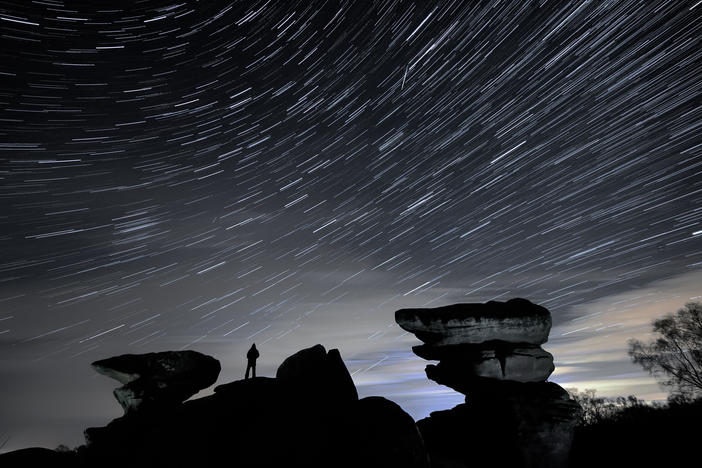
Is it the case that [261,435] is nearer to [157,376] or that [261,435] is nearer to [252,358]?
[252,358]

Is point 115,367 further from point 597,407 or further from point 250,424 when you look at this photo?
point 597,407

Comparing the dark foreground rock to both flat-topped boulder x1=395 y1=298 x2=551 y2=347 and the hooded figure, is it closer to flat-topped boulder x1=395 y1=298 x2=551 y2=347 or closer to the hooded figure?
the hooded figure

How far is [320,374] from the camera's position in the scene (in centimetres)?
1565

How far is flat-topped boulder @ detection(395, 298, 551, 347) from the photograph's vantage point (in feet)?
64.3

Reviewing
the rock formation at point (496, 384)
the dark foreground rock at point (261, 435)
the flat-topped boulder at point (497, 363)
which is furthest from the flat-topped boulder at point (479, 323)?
the dark foreground rock at point (261, 435)

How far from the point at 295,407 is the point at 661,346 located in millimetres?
36731

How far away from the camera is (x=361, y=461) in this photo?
11.8 m

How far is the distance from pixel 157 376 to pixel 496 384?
16.8 m

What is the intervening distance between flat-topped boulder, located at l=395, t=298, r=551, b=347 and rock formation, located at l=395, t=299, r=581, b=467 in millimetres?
50

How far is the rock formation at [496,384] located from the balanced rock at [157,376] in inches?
421

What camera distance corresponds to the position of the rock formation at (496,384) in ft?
56.9

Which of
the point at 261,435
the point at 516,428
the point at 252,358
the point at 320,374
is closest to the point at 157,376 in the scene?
the point at 252,358

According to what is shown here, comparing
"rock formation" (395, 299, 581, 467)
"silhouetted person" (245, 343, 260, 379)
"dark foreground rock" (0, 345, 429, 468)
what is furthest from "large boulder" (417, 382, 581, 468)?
"silhouetted person" (245, 343, 260, 379)

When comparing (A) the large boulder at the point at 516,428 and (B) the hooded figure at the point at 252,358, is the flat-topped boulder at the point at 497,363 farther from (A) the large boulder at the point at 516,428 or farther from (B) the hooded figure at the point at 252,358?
(B) the hooded figure at the point at 252,358
